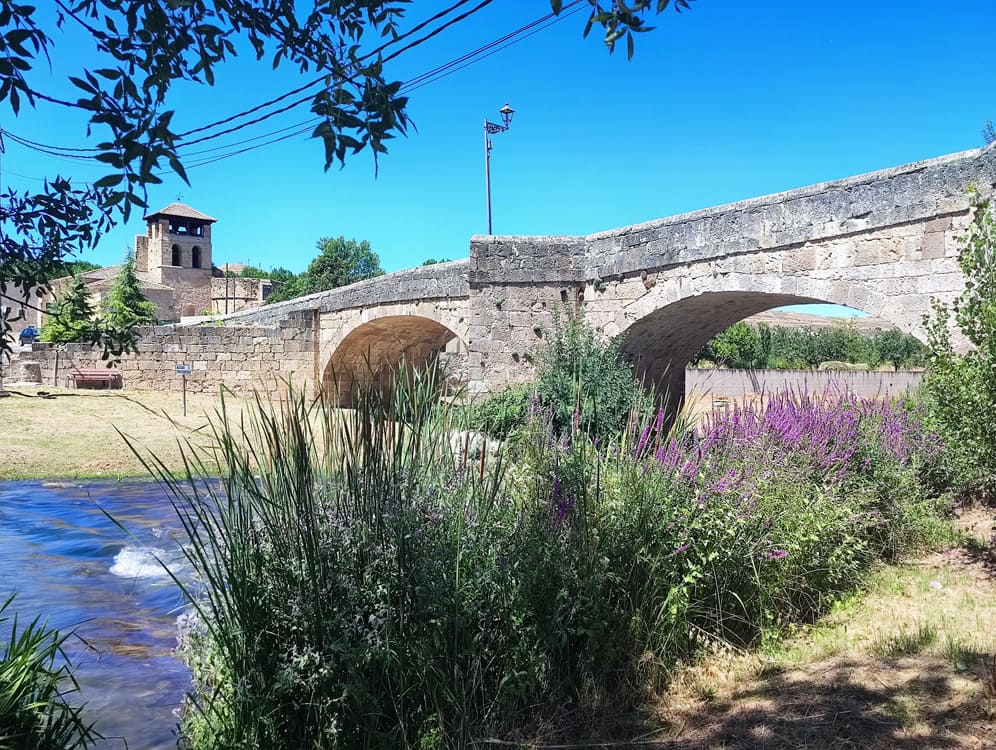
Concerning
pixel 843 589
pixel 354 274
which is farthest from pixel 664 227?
pixel 354 274

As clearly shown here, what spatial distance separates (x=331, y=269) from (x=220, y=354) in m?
28.5

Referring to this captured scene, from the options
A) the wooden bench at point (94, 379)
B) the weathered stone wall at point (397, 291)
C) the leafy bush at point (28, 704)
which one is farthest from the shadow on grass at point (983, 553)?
the wooden bench at point (94, 379)

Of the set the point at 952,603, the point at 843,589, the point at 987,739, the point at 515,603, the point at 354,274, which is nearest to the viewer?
the point at 987,739

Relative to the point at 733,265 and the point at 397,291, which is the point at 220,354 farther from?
the point at 733,265

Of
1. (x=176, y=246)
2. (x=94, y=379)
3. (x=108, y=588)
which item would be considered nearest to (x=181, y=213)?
(x=176, y=246)

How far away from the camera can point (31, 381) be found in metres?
18.7

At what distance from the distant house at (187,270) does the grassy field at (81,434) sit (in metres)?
28.3

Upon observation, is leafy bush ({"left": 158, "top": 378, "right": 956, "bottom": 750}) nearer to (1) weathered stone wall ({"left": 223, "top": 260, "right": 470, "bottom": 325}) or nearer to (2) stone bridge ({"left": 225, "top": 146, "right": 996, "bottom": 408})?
(2) stone bridge ({"left": 225, "top": 146, "right": 996, "bottom": 408})

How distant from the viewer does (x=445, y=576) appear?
3143mm

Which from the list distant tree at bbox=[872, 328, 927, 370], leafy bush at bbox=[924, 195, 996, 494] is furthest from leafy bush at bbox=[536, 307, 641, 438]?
distant tree at bbox=[872, 328, 927, 370]

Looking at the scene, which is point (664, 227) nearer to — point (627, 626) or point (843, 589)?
point (843, 589)

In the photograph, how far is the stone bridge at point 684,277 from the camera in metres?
6.54

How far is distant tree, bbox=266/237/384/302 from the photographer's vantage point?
45688 mm

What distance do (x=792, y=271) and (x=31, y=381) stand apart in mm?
17922
